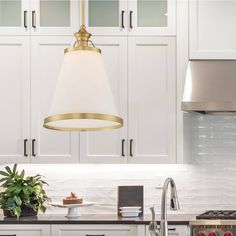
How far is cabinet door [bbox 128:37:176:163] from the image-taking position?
4.77 metres

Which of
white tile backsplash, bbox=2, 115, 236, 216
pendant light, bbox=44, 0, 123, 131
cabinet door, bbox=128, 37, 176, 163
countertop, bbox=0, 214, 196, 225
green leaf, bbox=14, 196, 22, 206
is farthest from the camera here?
white tile backsplash, bbox=2, 115, 236, 216

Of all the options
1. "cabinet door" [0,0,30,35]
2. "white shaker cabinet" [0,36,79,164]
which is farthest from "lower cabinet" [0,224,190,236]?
"cabinet door" [0,0,30,35]

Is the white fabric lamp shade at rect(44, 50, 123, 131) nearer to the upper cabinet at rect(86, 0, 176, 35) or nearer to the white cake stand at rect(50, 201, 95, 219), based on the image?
the white cake stand at rect(50, 201, 95, 219)

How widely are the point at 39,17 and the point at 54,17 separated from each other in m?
0.12

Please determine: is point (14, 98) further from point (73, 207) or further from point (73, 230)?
point (73, 230)

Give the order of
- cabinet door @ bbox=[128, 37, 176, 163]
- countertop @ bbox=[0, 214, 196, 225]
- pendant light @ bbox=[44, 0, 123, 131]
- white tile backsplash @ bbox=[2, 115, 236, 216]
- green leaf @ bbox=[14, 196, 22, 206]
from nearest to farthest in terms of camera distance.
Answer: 1. pendant light @ bbox=[44, 0, 123, 131]
2. countertop @ bbox=[0, 214, 196, 225]
3. green leaf @ bbox=[14, 196, 22, 206]
4. cabinet door @ bbox=[128, 37, 176, 163]
5. white tile backsplash @ bbox=[2, 115, 236, 216]

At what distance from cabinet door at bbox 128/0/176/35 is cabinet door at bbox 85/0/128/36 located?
0.18 feet

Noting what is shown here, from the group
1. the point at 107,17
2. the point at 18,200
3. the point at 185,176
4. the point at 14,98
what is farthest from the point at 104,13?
the point at 18,200

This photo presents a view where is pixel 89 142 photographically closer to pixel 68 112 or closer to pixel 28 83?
pixel 28 83

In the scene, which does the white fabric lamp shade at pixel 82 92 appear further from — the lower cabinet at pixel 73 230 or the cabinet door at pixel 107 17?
the cabinet door at pixel 107 17

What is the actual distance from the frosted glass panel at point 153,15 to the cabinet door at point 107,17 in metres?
0.13

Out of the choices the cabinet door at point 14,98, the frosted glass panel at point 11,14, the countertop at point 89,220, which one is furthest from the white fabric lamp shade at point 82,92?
the frosted glass panel at point 11,14

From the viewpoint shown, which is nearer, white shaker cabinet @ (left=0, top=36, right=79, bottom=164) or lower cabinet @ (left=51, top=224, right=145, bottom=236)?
lower cabinet @ (left=51, top=224, right=145, bottom=236)

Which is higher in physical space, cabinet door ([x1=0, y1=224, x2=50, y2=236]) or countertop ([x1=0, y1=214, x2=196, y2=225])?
countertop ([x1=0, y1=214, x2=196, y2=225])
